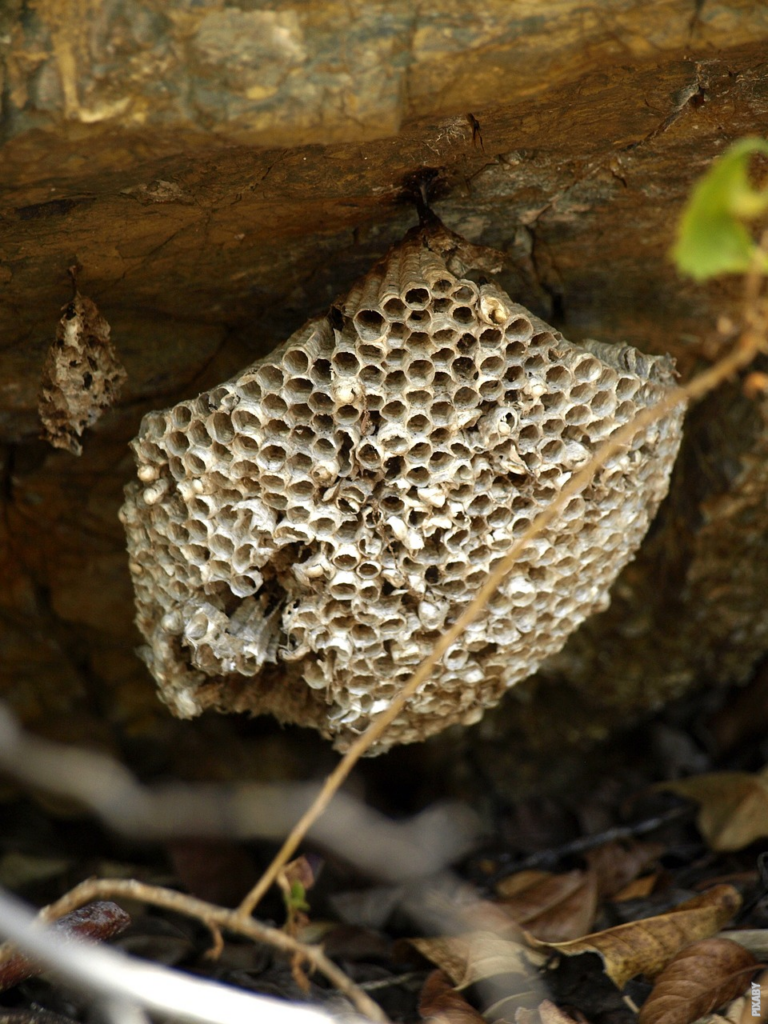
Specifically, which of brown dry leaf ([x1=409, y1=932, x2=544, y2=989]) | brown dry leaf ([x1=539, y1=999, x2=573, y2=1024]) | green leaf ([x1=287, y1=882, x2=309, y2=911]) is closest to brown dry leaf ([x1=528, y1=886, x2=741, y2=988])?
brown dry leaf ([x1=409, y1=932, x2=544, y2=989])

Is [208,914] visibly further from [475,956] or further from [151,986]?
[475,956]

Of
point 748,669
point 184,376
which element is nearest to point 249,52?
point 184,376

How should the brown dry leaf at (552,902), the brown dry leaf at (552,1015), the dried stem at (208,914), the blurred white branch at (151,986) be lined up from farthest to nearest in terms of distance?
1. the brown dry leaf at (552,902)
2. the brown dry leaf at (552,1015)
3. the dried stem at (208,914)
4. the blurred white branch at (151,986)

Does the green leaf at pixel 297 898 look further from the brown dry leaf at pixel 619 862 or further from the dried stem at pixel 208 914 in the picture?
the brown dry leaf at pixel 619 862

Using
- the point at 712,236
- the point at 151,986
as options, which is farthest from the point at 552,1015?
the point at 712,236

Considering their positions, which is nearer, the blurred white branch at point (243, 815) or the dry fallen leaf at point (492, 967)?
the dry fallen leaf at point (492, 967)

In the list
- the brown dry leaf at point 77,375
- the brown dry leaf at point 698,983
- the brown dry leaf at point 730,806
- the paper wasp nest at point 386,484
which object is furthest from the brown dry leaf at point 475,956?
the brown dry leaf at point 77,375

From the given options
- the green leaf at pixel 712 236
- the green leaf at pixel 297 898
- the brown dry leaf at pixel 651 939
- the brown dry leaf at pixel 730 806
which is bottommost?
the brown dry leaf at pixel 651 939
